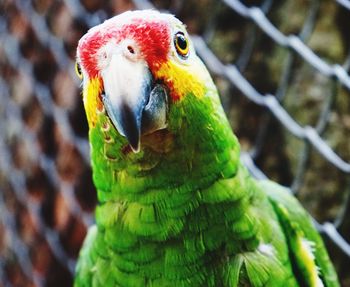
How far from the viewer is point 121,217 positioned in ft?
2.68

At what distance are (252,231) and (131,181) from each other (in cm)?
18

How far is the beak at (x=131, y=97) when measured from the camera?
2.14 feet

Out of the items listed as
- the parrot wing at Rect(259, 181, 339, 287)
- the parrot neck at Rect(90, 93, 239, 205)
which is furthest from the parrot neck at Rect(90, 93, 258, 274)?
the parrot wing at Rect(259, 181, 339, 287)

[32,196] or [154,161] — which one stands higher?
[154,161]

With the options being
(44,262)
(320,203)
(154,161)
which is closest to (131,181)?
(154,161)

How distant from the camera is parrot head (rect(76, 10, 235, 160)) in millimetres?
660

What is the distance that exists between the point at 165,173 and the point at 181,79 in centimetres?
13

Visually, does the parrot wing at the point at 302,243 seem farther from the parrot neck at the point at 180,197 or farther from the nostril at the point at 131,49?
the nostril at the point at 131,49

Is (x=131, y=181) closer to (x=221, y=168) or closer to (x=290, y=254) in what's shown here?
(x=221, y=168)

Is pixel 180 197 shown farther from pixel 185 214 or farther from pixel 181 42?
pixel 181 42

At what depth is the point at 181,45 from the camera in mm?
737

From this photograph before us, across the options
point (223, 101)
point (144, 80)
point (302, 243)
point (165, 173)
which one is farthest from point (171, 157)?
point (223, 101)

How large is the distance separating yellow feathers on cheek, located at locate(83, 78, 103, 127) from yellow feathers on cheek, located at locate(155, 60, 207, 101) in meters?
0.07

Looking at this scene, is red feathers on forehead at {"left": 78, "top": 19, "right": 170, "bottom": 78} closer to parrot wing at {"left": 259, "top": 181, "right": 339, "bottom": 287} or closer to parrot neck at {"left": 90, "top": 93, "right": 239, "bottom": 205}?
parrot neck at {"left": 90, "top": 93, "right": 239, "bottom": 205}
